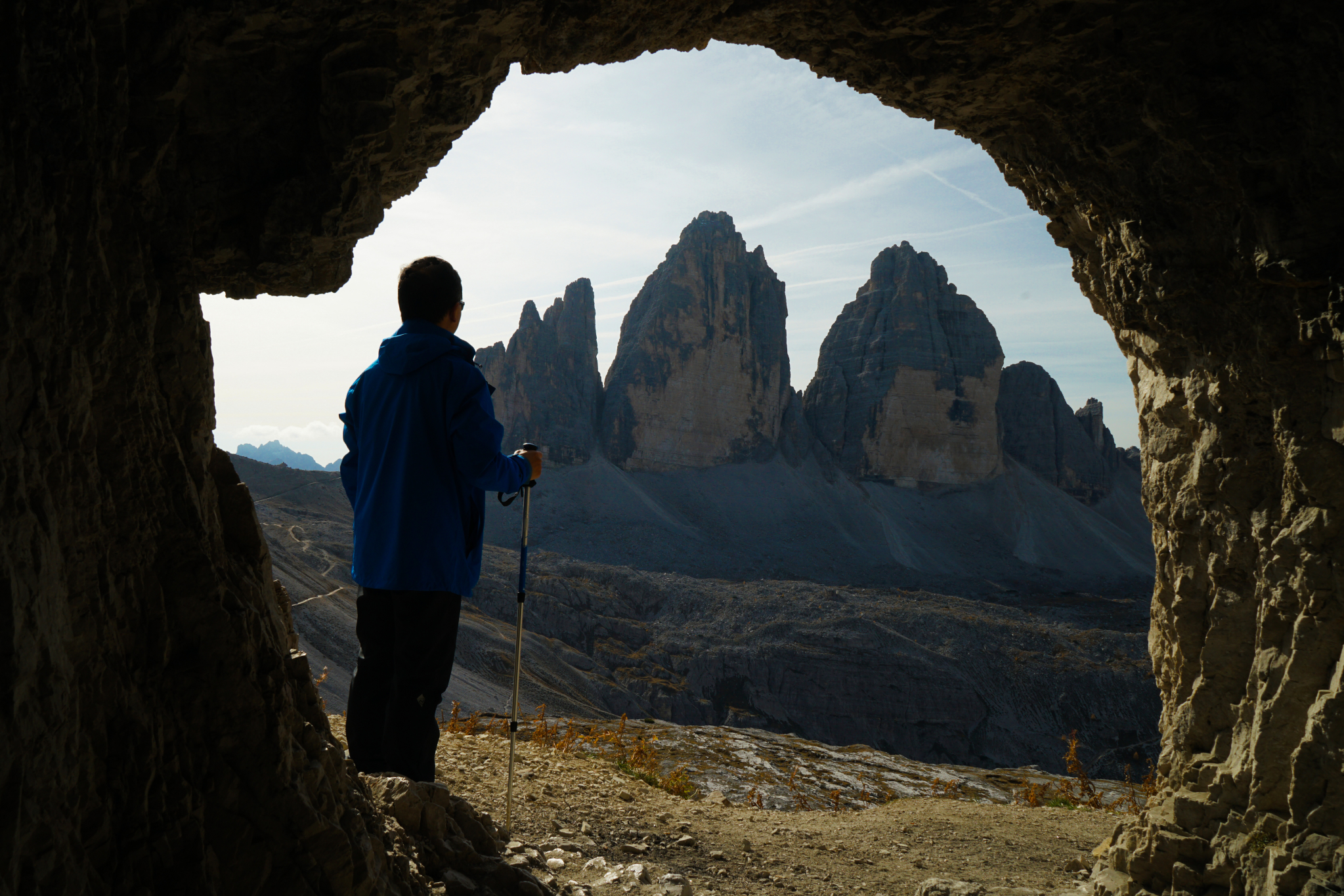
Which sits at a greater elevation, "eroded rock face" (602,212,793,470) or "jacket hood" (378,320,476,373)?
"eroded rock face" (602,212,793,470)

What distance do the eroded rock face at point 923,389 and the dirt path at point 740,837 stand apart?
2780 inches

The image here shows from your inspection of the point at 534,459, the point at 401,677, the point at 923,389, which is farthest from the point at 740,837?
the point at 923,389

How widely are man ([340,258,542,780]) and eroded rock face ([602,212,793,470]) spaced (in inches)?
2639

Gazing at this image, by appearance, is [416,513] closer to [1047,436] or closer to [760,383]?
[760,383]

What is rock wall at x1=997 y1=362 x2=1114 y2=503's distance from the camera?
79.5 metres

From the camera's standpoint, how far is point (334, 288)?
8.69 feet

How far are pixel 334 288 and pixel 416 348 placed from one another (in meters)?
0.68

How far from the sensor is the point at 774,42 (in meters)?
2.86

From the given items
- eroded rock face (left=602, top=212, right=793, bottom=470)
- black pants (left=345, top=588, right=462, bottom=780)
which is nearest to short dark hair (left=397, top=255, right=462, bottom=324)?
black pants (left=345, top=588, right=462, bottom=780)

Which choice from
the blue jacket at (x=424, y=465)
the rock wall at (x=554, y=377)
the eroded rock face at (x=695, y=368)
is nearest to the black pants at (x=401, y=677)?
the blue jacket at (x=424, y=465)

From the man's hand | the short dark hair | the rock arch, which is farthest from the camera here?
the man's hand

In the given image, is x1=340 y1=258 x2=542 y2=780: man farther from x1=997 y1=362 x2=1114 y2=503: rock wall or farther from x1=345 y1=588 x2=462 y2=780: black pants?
x1=997 y1=362 x2=1114 y2=503: rock wall

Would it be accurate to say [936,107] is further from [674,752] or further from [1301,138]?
[674,752]

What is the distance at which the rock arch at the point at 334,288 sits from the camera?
166cm
